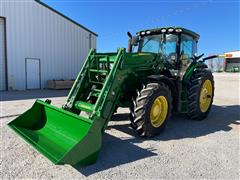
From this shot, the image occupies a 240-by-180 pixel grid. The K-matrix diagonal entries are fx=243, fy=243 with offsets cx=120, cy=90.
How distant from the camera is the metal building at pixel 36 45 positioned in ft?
46.1


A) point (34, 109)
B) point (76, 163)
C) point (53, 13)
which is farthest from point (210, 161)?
point (53, 13)

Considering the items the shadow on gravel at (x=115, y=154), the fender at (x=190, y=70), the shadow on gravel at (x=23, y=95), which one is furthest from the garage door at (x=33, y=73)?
the shadow on gravel at (x=115, y=154)

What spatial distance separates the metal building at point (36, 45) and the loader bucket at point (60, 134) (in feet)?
33.4

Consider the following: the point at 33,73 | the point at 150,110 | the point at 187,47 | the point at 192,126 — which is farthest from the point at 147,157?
the point at 33,73

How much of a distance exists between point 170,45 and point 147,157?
Result: 11.4 feet

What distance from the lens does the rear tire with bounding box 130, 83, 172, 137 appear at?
483 cm

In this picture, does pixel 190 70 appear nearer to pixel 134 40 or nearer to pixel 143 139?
pixel 134 40

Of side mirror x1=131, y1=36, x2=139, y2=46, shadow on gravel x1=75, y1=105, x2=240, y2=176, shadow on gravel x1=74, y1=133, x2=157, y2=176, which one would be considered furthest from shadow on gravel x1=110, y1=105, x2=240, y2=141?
side mirror x1=131, y1=36, x2=139, y2=46

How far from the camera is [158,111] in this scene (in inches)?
207

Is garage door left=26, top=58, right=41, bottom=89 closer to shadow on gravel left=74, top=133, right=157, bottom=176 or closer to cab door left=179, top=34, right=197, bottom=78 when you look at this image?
cab door left=179, top=34, right=197, bottom=78

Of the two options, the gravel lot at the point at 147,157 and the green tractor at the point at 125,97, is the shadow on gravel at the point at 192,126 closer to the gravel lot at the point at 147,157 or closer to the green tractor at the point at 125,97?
the gravel lot at the point at 147,157

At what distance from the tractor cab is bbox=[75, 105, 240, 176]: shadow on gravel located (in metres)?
1.44

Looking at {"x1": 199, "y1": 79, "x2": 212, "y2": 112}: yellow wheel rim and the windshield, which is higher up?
the windshield

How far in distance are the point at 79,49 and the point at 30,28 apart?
408 centimetres
